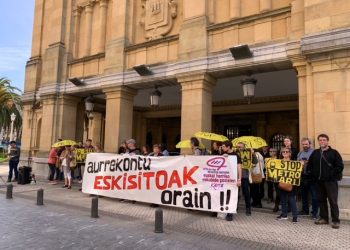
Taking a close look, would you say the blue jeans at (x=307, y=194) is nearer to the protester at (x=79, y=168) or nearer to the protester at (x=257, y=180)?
the protester at (x=257, y=180)

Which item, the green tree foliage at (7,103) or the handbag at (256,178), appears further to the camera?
the green tree foliage at (7,103)

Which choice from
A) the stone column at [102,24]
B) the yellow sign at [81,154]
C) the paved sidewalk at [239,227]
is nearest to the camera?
the paved sidewalk at [239,227]

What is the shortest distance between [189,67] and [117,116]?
12.8 ft

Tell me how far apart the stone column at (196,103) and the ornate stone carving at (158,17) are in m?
2.63

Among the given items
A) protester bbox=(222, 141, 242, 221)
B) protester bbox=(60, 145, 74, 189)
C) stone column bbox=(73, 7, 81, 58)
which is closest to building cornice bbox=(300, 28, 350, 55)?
protester bbox=(222, 141, 242, 221)

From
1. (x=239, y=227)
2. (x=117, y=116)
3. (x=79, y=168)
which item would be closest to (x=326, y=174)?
(x=239, y=227)

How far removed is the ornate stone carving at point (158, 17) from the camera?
12859 mm

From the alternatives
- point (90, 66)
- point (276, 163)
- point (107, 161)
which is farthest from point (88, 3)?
point (276, 163)

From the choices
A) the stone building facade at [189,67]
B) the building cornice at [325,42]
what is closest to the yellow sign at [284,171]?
the stone building facade at [189,67]

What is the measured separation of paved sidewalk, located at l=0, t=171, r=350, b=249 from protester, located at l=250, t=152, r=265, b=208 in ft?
1.25

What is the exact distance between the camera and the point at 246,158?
8586 millimetres

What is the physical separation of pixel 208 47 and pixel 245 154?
4375 mm

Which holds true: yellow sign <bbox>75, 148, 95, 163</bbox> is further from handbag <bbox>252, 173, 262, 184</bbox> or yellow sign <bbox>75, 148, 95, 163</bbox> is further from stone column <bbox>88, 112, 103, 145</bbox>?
stone column <bbox>88, 112, 103, 145</bbox>

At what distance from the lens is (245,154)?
28.3ft
